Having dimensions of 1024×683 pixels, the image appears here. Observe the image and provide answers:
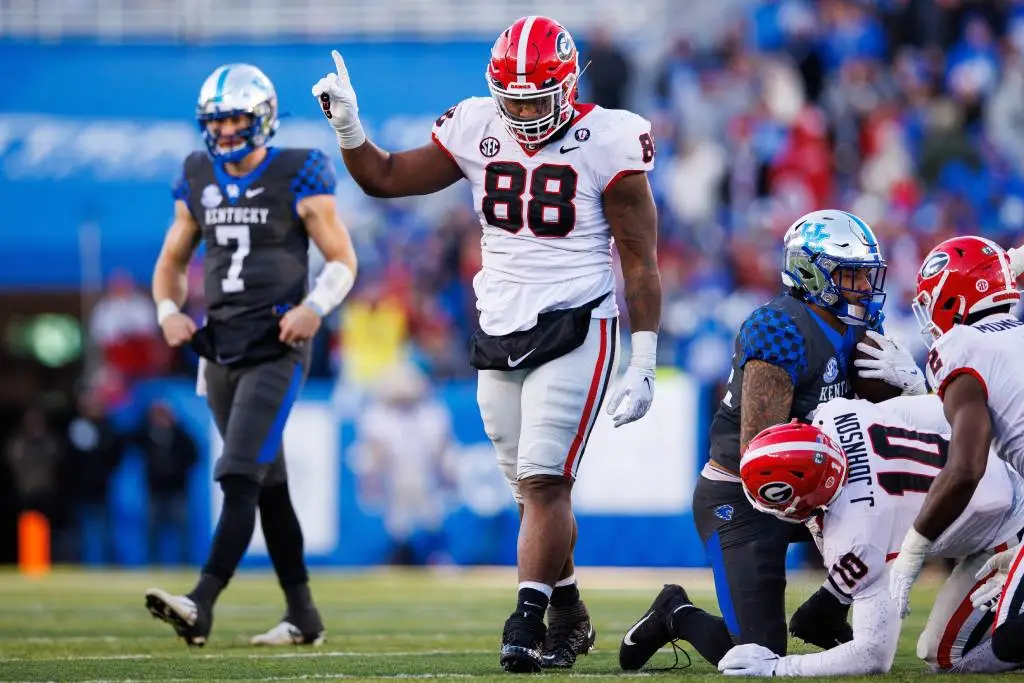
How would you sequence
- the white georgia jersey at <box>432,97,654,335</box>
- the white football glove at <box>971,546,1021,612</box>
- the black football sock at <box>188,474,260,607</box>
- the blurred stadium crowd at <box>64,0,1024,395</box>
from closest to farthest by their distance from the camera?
1. the white football glove at <box>971,546,1021,612</box>
2. the white georgia jersey at <box>432,97,654,335</box>
3. the black football sock at <box>188,474,260,607</box>
4. the blurred stadium crowd at <box>64,0,1024,395</box>

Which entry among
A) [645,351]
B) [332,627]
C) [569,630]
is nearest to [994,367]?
[645,351]

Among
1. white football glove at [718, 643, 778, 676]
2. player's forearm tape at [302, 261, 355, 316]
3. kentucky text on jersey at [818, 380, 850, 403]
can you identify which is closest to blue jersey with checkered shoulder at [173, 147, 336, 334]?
player's forearm tape at [302, 261, 355, 316]

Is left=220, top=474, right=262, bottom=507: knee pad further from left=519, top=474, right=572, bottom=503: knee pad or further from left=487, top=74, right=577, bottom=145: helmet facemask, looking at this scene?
left=487, top=74, right=577, bottom=145: helmet facemask

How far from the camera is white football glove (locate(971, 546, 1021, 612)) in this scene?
499 centimetres

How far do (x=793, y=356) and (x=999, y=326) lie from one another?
0.62 m

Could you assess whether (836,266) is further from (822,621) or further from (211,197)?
(211,197)

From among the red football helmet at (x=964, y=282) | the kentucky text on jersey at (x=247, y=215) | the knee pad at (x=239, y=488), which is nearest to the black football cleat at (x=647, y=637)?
the red football helmet at (x=964, y=282)

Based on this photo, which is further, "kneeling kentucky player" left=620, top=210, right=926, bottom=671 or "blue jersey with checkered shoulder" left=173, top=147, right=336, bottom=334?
"blue jersey with checkered shoulder" left=173, top=147, right=336, bottom=334

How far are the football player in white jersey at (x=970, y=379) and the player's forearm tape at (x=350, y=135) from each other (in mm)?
1869

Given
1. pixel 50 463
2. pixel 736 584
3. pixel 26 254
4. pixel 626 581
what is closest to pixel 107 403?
pixel 50 463

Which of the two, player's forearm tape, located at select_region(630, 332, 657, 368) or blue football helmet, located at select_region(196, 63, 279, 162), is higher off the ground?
blue football helmet, located at select_region(196, 63, 279, 162)

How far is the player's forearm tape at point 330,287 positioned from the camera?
6.51 meters

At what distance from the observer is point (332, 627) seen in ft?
24.0

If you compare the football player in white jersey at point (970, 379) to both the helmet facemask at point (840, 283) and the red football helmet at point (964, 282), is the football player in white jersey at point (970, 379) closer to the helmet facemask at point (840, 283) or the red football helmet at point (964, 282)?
the red football helmet at point (964, 282)
